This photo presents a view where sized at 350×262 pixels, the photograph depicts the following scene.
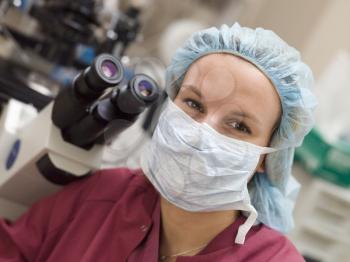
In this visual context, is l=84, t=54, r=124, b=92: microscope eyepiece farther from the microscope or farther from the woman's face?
the woman's face

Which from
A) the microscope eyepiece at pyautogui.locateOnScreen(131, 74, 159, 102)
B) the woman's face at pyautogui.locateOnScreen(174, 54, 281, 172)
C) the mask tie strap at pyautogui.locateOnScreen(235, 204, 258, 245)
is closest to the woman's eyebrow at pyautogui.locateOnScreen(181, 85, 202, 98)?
the woman's face at pyautogui.locateOnScreen(174, 54, 281, 172)

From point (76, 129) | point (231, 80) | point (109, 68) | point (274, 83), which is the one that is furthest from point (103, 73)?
point (274, 83)

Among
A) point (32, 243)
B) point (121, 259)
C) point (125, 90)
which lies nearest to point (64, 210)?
point (32, 243)

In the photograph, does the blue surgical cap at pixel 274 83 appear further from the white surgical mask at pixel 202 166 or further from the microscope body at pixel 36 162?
the microscope body at pixel 36 162

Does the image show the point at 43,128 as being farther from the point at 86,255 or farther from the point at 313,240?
the point at 313,240

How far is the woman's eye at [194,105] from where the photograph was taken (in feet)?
3.71

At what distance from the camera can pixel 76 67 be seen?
83.1 inches

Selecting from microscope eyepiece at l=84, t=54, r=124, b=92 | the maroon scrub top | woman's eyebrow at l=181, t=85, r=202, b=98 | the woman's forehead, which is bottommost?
the maroon scrub top

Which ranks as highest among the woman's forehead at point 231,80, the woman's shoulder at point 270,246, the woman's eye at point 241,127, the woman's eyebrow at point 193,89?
the woman's forehead at point 231,80

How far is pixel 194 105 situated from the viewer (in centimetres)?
115

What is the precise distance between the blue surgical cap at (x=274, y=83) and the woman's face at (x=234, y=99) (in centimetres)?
2

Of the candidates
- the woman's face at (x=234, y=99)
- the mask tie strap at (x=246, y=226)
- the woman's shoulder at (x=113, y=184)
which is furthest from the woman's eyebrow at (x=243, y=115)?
the woman's shoulder at (x=113, y=184)

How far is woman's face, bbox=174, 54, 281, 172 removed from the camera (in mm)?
1073

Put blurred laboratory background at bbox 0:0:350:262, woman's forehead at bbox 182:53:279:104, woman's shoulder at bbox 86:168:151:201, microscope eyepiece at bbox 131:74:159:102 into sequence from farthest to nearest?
blurred laboratory background at bbox 0:0:350:262 → woman's shoulder at bbox 86:168:151:201 → microscope eyepiece at bbox 131:74:159:102 → woman's forehead at bbox 182:53:279:104
